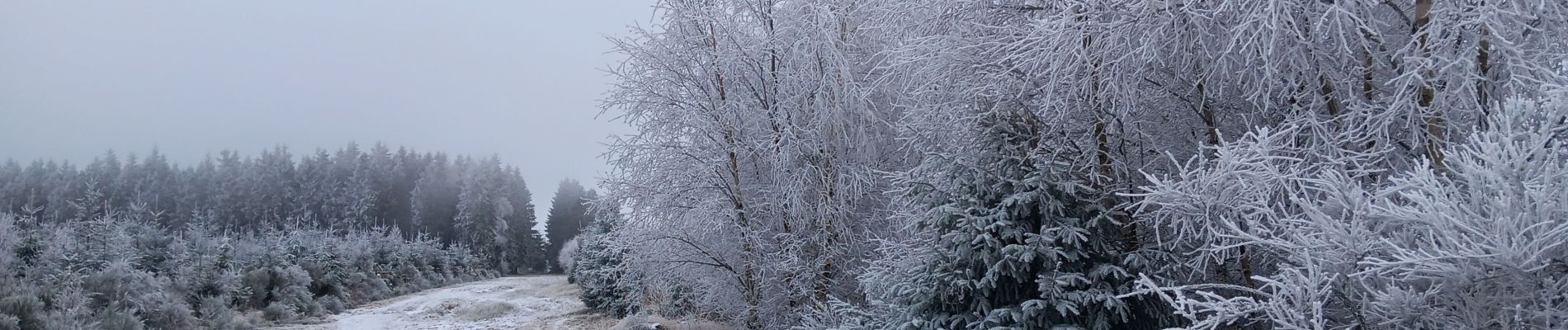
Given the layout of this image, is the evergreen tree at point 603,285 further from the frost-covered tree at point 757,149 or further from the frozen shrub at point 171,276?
the frozen shrub at point 171,276

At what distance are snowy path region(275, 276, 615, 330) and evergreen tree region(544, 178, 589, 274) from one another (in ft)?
55.6

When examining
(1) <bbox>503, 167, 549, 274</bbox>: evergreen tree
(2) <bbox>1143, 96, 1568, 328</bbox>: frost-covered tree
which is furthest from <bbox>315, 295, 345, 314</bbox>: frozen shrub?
(1) <bbox>503, 167, 549, 274</bbox>: evergreen tree

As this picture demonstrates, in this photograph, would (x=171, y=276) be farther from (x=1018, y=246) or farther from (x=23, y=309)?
(x=1018, y=246)

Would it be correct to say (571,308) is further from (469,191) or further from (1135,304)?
(469,191)

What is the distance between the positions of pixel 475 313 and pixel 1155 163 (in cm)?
1375

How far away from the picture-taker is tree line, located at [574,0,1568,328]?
265cm

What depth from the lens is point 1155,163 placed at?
4.72 meters

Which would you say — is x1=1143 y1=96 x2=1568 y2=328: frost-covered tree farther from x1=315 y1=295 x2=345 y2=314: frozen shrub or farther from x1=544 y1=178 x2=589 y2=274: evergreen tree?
x1=544 y1=178 x2=589 y2=274: evergreen tree

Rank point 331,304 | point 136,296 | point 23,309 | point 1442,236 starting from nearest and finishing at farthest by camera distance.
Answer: point 1442,236
point 23,309
point 136,296
point 331,304

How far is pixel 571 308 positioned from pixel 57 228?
805 cm

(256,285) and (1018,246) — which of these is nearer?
(1018,246)

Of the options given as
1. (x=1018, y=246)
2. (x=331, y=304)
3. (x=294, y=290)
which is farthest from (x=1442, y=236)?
(x=331, y=304)

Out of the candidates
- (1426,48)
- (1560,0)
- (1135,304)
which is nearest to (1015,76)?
(1135,304)

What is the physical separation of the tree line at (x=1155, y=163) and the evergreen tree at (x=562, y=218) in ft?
109
